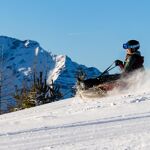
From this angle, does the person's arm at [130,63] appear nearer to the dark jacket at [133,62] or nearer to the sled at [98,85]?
the dark jacket at [133,62]

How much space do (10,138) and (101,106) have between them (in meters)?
3.31

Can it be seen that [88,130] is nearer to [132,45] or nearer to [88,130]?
[88,130]

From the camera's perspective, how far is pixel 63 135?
688 cm

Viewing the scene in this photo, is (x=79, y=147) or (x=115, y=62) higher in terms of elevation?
(x=115, y=62)

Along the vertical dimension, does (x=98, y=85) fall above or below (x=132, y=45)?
below

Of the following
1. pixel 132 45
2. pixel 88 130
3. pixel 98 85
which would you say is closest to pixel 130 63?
pixel 132 45

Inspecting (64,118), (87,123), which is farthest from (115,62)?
(87,123)

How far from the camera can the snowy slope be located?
5.94 metres

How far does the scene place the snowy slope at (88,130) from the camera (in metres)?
5.94

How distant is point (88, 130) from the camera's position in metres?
7.07

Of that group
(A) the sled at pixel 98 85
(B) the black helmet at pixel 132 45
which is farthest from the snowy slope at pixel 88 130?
(B) the black helmet at pixel 132 45

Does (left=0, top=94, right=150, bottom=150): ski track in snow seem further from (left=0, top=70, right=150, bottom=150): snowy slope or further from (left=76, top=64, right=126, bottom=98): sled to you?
(left=76, top=64, right=126, bottom=98): sled

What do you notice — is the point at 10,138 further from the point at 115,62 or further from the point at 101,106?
the point at 115,62

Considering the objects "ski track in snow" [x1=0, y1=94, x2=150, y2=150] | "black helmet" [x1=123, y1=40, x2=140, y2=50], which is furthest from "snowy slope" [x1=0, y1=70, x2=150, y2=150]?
"black helmet" [x1=123, y1=40, x2=140, y2=50]
